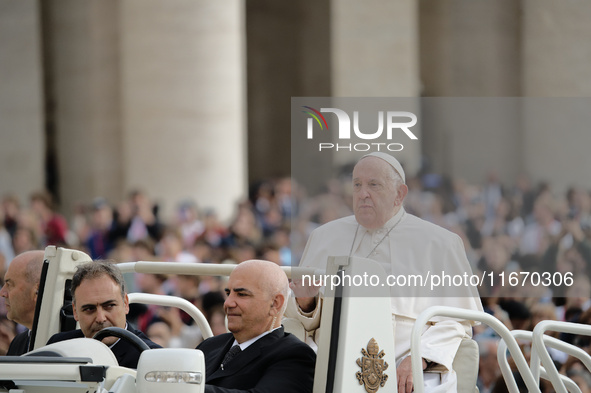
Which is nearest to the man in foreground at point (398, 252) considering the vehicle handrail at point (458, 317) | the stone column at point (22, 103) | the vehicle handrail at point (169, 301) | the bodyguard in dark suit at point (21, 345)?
the vehicle handrail at point (458, 317)

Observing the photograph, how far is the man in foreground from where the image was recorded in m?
5.12

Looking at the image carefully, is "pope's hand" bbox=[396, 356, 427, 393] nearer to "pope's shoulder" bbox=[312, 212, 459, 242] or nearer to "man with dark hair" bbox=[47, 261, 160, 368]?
"pope's shoulder" bbox=[312, 212, 459, 242]

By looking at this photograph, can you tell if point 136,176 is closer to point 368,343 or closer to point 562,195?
point 562,195

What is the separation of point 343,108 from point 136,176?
45.0 feet

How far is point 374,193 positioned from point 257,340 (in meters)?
0.97

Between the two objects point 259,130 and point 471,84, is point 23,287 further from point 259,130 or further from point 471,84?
point 259,130

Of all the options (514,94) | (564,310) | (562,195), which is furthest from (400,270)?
(514,94)

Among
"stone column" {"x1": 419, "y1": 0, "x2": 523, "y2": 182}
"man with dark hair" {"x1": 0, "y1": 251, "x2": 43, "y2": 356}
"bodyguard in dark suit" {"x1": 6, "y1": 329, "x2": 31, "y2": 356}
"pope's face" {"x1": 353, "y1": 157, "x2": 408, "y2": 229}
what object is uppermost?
"stone column" {"x1": 419, "y1": 0, "x2": 523, "y2": 182}

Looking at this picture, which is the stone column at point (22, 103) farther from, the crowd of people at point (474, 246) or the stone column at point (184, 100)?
the crowd of people at point (474, 246)

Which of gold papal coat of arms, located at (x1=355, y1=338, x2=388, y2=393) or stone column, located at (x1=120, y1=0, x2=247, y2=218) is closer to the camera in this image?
gold papal coat of arms, located at (x1=355, y1=338, x2=388, y2=393)

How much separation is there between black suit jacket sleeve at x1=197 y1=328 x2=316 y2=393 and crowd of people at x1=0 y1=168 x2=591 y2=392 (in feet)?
3.05

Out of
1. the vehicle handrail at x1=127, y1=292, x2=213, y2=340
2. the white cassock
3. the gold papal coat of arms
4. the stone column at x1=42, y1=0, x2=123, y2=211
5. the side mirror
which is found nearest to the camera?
the side mirror

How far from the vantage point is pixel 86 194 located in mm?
21250

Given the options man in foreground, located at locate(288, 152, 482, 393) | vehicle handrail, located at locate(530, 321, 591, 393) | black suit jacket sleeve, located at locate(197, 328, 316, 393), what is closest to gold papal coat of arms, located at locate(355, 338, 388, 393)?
black suit jacket sleeve, located at locate(197, 328, 316, 393)
